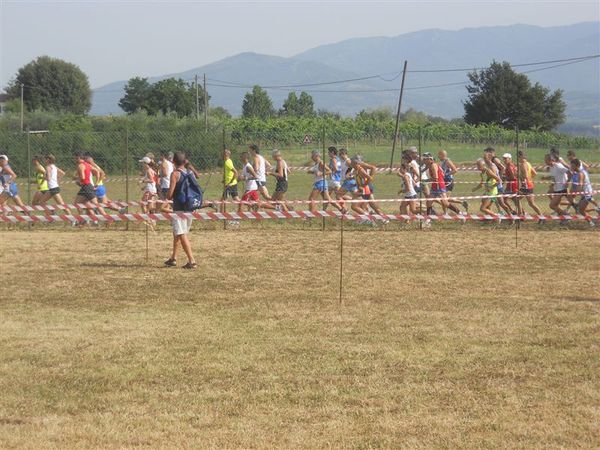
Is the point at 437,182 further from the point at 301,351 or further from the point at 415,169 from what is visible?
the point at 301,351

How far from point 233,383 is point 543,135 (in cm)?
7002

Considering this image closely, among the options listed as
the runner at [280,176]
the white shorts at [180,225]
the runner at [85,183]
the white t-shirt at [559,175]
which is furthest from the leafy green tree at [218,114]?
the white shorts at [180,225]

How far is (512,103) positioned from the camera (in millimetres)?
93875

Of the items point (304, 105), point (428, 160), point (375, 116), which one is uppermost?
point (304, 105)

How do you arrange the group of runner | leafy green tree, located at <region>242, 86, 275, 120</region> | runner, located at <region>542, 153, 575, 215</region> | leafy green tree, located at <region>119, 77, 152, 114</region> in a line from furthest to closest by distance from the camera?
leafy green tree, located at <region>242, 86, 275, 120</region>
leafy green tree, located at <region>119, 77, 152, 114</region>
runner, located at <region>542, 153, 575, 215</region>
the group of runner

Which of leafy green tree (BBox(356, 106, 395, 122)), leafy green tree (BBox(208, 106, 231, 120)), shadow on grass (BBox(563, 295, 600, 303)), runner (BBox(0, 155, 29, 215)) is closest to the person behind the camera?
shadow on grass (BBox(563, 295, 600, 303))

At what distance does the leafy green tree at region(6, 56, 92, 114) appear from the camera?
108m

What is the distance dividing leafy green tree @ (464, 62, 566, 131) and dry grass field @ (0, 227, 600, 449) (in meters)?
79.1

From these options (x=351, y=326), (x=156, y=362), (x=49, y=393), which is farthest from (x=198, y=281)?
(x=49, y=393)

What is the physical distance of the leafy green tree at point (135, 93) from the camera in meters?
100

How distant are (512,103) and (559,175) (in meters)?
73.9

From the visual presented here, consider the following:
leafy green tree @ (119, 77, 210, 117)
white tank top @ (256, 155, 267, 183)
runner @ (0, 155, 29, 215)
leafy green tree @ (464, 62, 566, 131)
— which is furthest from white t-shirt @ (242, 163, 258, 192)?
leafy green tree @ (464, 62, 566, 131)

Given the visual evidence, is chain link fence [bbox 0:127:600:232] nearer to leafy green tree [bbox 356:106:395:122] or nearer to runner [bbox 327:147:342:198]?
runner [bbox 327:147:342:198]

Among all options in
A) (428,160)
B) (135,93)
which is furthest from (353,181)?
(135,93)
